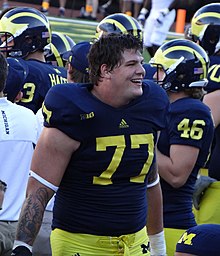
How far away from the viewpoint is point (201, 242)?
402cm

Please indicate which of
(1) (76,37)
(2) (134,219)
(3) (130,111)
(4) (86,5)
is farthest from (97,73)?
(4) (86,5)

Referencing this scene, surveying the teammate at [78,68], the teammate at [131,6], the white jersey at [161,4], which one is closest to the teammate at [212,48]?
the teammate at [78,68]

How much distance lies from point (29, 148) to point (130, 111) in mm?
825

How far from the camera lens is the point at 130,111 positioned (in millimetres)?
4426

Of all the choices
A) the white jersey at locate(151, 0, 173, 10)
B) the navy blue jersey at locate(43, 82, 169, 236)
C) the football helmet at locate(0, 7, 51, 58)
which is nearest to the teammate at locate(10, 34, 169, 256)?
the navy blue jersey at locate(43, 82, 169, 236)

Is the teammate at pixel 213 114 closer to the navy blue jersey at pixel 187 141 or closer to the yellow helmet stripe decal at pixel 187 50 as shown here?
the yellow helmet stripe decal at pixel 187 50

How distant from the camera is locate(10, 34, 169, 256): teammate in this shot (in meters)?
4.29

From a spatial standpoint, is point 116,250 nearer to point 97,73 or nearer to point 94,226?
point 94,226

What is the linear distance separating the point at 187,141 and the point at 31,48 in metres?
2.17

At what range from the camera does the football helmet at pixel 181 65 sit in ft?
19.3

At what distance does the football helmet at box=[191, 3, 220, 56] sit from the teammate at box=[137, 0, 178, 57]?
5.82 metres

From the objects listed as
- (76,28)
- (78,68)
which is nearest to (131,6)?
(76,28)

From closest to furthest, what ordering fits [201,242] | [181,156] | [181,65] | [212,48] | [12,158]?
[201,242]
[12,158]
[181,156]
[181,65]
[212,48]

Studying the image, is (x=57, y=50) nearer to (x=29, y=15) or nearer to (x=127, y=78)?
(x=29, y=15)
